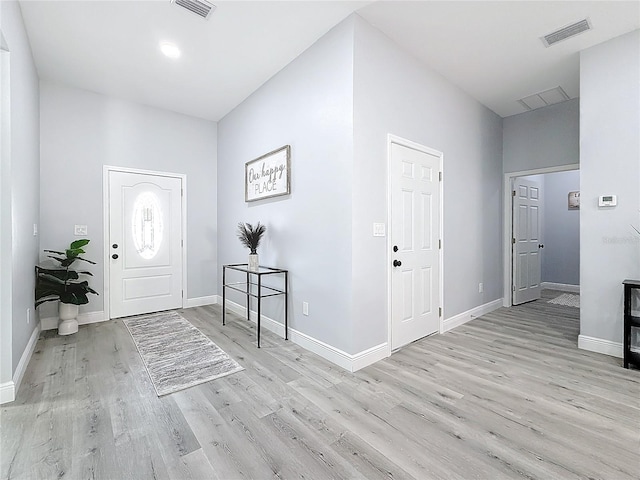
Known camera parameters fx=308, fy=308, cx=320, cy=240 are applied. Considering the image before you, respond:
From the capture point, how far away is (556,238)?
6375mm

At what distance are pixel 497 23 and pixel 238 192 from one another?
11.2 feet

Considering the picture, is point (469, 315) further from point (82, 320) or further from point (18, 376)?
point (82, 320)

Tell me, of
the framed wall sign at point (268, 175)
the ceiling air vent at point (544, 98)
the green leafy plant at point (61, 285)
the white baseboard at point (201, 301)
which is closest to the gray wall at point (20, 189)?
the green leafy plant at point (61, 285)

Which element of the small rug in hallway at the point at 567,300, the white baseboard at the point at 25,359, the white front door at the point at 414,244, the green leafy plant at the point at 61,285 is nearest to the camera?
the white baseboard at the point at 25,359

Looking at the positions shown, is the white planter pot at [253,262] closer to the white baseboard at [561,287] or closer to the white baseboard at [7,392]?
the white baseboard at [7,392]

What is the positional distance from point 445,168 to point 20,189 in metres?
4.05

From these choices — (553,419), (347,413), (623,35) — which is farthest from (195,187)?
(623,35)

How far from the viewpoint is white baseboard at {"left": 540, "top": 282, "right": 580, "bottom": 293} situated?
237 inches

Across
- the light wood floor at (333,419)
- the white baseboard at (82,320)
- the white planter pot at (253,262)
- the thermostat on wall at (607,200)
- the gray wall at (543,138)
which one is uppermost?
the gray wall at (543,138)

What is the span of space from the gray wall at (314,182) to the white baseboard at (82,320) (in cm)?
225

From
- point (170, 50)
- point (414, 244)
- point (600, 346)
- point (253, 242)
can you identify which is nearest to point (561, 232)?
point (600, 346)

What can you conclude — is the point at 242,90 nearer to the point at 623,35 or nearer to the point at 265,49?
the point at 265,49

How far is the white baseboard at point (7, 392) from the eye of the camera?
2053 millimetres

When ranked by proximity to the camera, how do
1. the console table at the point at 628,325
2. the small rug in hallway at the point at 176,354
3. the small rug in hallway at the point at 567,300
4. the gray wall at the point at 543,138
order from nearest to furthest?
the small rug in hallway at the point at 176,354 < the console table at the point at 628,325 < the gray wall at the point at 543,138 < the small rug in hallway at the point at 567,300
